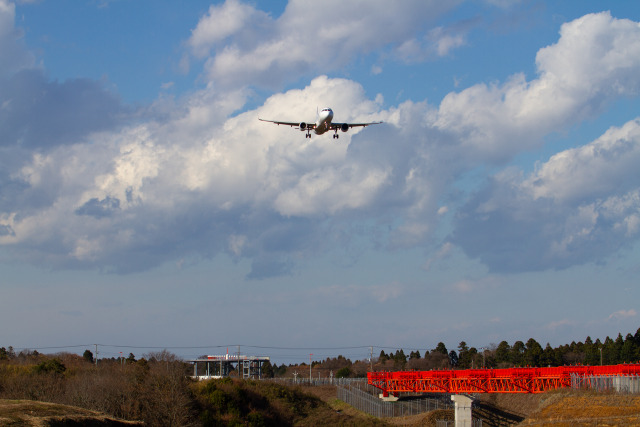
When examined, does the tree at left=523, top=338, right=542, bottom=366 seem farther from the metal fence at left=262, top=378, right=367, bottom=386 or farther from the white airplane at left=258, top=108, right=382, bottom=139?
the white airplane at left=258, top=108, right=382, bottom=139

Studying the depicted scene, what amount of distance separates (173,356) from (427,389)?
45287 mm

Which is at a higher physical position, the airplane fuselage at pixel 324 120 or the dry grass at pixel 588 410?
the airplane fuselage at pixel 324 120

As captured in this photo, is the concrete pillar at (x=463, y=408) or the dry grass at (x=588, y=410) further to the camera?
the concrete pillar at (x=463, y=408)

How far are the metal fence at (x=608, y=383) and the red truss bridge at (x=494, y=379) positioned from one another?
48cm

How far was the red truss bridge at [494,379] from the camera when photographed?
8425 cm

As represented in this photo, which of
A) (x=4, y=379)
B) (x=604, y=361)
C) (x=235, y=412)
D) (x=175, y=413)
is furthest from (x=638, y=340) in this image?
(x=4, y=379)

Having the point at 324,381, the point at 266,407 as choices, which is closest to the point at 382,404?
the point at 266,407

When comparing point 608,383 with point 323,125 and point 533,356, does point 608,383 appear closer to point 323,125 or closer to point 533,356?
point 323,125

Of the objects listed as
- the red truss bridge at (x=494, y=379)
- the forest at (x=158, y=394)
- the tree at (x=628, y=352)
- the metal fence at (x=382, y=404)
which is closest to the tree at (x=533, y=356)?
the tree at (x=628, y=352)

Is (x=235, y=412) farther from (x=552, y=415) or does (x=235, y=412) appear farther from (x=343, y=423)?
(x=552, y=415)

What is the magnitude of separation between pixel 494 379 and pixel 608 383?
2248 cm

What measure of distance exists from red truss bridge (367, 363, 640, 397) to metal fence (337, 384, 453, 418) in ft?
9.52

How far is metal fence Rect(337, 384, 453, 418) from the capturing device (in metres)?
130

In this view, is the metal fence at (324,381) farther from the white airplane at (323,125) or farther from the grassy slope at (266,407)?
the white airplane at (323,125)
